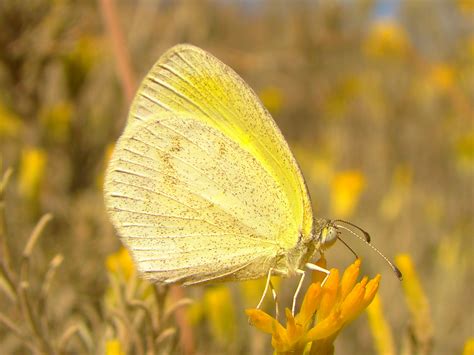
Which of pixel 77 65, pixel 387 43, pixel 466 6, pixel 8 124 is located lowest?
pixel 8 124

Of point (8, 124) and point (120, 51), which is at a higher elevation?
point (120, 51)

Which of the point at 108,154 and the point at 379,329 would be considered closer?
the point at 379,329

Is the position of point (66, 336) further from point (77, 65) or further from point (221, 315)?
point (77, 65)

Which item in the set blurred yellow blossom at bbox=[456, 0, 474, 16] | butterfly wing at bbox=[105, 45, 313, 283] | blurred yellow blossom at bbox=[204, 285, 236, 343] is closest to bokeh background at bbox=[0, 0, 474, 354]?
blurred yellow blossom at bbox=[204, 285, 236, 343]

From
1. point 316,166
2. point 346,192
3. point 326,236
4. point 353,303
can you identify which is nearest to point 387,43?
point 316,166

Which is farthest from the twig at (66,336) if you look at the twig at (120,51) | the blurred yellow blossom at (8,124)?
the blurred yellow blossom at (8,124)

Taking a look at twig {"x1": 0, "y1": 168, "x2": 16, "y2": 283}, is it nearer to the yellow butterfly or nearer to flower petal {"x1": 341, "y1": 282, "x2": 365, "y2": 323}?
the yellow butterfly
